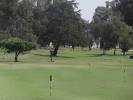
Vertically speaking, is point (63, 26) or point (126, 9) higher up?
point (126, 9)

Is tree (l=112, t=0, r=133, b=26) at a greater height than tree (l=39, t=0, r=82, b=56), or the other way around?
tree (l=112, t=0, r=133, b=26)

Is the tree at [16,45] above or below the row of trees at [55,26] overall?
below

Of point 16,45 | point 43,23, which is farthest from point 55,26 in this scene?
point 16,45

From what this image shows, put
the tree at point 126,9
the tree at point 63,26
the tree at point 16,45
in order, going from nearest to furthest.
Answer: the tree at point 16,45, the tree at point 63,26, the tree at point 126,9

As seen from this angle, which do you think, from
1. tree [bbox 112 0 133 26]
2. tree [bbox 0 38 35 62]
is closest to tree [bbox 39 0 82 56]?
tree [bbox 0 38 35 62]

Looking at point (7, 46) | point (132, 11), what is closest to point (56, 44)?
point (7, 46)

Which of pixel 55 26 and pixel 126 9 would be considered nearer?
pixel 55 26

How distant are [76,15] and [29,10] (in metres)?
18.2

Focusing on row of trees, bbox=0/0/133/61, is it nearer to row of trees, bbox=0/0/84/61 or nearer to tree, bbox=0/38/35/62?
row of trees, bbox=0/0/84/61

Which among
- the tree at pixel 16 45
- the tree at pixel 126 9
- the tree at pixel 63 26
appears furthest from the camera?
the tree at pixel 126 9

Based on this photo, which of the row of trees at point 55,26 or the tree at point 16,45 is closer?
the tree at point 16,45

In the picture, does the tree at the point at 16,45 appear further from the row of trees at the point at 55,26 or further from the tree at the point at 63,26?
the tree at the point at 63,26

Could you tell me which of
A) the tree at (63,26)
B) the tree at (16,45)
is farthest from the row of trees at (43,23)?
the tree at (16,45)

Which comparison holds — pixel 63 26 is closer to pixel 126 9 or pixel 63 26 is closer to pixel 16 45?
pixel 16 45
